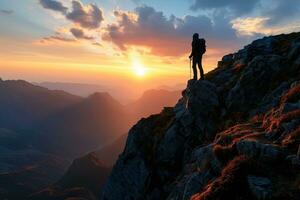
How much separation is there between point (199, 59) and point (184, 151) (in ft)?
39.1

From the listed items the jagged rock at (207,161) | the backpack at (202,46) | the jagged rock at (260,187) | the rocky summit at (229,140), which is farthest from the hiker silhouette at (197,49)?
the jagged rock at (260,187)

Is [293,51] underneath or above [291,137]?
above

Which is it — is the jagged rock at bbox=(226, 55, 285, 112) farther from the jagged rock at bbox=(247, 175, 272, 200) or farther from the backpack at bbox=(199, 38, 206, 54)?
the jagged rock at bbox=(247, 175, 272, 200)

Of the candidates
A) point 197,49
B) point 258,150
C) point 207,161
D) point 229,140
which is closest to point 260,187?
point 258,150

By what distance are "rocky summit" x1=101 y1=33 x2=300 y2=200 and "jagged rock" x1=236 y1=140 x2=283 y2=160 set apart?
5cm

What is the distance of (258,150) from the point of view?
1919cm

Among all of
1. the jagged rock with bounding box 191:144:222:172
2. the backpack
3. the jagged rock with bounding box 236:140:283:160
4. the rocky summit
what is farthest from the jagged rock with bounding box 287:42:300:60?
the jagged rock with bounding box 236:140:283:160

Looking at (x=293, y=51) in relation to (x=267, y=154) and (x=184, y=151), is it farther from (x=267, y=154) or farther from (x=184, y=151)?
(x=267, y=154)

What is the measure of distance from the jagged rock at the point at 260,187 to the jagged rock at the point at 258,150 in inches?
86.4

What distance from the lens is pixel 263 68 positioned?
118ft

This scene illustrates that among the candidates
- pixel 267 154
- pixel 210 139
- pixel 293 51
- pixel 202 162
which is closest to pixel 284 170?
pixel 267 154

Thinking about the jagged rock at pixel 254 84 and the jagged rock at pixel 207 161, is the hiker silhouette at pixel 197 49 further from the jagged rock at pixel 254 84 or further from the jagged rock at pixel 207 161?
the jagged rock at pixel 207 161

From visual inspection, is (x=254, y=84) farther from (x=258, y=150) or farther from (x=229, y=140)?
(x=258, y=150)

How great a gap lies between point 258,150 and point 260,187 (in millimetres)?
3852
